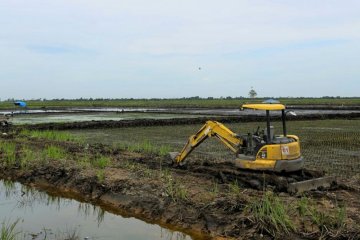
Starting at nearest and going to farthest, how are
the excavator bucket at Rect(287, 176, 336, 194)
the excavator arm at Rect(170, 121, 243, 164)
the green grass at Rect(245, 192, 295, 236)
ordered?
the green grass at Rect(245, 192, 295, 236)
the excavator bucket at Rect(287, 176, 336, 194)
the excavator arm at Rect(170, 121, 243, 164)

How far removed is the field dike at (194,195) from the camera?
245 inches

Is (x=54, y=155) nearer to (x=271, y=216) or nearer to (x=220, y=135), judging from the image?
(x=220, y=135)

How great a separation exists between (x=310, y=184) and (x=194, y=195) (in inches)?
93.8

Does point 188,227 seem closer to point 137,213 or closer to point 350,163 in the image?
point 137,213

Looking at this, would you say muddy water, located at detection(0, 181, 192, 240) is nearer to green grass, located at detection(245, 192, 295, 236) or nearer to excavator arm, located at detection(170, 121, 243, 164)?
green grass, located at detection(245, 192, 295, 236)

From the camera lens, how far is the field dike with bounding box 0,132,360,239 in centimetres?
622

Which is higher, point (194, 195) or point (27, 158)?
point (27, 158)

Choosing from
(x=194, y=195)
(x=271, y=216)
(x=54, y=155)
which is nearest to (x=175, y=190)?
(x=194, y=195)

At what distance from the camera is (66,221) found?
755 cm

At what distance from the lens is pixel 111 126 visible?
89.8 ft

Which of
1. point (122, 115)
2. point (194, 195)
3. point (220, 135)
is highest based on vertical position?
point (220, 135)

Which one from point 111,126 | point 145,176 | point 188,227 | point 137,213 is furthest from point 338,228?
point 111,126

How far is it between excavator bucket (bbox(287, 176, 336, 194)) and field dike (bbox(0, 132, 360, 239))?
0.65 ft

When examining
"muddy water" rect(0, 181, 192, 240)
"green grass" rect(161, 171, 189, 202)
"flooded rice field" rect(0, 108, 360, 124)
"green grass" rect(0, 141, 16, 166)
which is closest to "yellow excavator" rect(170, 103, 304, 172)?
"green grass" rect(161, 171, 189, 202)
